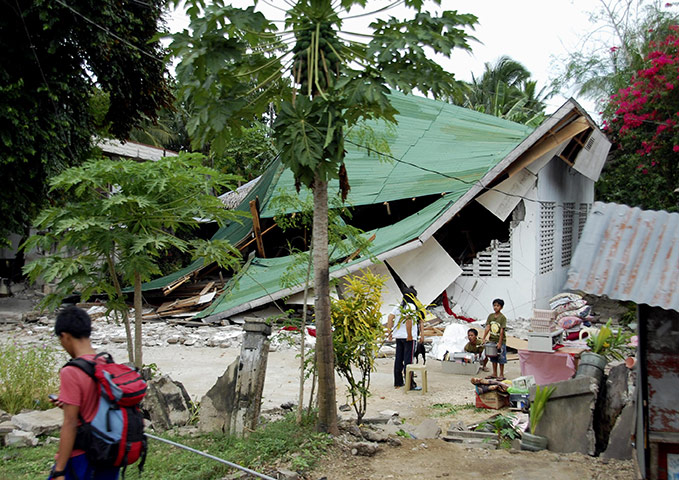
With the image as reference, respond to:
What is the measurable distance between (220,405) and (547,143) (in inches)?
423

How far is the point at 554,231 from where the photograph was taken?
16.4 m

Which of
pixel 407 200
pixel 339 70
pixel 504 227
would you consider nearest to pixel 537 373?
pixel 339 70

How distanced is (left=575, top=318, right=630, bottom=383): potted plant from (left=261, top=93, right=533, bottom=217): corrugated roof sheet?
6.16 m

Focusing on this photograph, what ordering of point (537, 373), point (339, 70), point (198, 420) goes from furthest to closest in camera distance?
point (537, 373), point (198, 420), point (339, 70)

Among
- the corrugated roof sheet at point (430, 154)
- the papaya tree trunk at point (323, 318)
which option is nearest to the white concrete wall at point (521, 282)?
the corrugated roof sheet at point (430, 154)

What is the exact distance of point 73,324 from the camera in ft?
10.5

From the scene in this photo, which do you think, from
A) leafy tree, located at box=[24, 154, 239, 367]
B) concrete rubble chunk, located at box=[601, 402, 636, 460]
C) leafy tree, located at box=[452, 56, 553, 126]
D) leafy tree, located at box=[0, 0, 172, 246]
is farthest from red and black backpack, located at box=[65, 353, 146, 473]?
leafy tree, located at box=[452, 56, 553, 126]

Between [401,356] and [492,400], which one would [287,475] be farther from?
[401,356]

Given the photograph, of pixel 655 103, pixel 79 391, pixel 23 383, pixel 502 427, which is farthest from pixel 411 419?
pixel 655 103

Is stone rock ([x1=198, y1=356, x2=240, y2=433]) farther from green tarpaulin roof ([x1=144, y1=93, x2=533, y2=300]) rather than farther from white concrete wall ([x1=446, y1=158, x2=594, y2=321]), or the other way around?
white concrete wall ([x1=446, y1=158, x2=594, y2=321])

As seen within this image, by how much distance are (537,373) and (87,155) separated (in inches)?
396

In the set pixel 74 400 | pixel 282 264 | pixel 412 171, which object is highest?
pixel 412 171

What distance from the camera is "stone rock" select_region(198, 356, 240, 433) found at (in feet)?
20.2

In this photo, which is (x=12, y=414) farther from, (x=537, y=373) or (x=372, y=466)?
(x=537, y=373)
